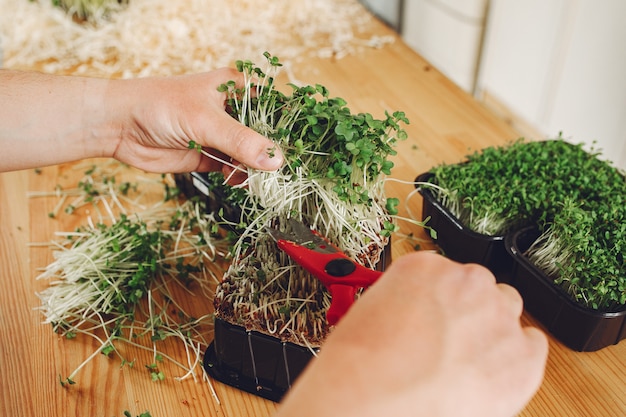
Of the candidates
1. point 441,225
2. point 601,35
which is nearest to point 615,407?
point 441,225

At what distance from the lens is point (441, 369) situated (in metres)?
0.56

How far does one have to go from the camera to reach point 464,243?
3.82 feet

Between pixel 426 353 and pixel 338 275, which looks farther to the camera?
pixel 338 275

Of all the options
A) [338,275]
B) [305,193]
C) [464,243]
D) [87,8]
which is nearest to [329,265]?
[338,275]

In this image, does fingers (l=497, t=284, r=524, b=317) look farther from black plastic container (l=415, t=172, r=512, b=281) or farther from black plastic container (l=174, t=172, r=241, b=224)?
black plastic container (l=174, t=172, r=241, b=224)

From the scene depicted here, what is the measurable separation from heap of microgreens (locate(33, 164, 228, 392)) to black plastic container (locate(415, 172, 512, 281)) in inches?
18.6

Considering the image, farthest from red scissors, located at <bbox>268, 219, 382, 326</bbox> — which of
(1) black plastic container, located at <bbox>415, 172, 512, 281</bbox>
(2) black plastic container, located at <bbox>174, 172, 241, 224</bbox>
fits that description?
(1) black plastic container, located at <bbox>415, 172, 512, 281</bbox>

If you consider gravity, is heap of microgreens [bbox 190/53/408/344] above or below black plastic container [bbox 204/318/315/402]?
above

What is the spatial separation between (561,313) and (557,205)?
234mm

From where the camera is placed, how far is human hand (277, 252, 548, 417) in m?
0.53

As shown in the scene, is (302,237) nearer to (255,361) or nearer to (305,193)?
(305,193)

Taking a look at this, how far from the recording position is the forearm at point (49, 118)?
3.67 ft

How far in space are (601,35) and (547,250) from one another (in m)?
1.36

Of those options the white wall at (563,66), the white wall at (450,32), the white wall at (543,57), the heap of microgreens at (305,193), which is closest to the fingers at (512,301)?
the heap of microgreens at (305,193)
